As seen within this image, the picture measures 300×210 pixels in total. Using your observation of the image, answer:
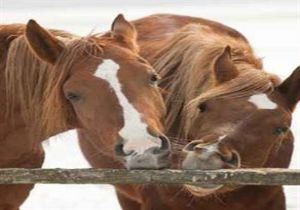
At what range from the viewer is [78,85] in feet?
7.13

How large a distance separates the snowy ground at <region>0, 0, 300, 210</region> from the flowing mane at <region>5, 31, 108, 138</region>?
6.6 inches

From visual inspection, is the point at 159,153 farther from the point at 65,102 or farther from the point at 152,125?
the point at 65,102

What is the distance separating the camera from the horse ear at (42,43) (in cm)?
221

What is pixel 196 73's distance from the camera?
257 cm

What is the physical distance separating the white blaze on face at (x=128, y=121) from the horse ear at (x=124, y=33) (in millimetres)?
182

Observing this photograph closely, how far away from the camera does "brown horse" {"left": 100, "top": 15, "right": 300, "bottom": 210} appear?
2.22 metres

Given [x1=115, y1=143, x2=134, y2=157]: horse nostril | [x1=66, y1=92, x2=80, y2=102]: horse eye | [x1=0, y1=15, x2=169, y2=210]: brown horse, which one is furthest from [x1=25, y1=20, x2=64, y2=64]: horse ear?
[x1=115, y1=143, x2=134, y2=157]: horse nostril

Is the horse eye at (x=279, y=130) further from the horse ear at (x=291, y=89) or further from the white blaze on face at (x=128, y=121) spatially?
the white blaze on face at (x=128, y=121)

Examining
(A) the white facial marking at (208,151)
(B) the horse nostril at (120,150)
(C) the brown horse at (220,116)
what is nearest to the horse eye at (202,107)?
(C) the brown horse at (220,116)

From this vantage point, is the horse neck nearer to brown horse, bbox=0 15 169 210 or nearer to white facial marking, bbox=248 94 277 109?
brown horse, bbox=0 15 169 210

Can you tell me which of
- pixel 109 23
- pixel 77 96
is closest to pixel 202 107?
pixel 77 96

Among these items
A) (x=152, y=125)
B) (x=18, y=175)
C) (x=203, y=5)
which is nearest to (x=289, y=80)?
(x=152, y=125)

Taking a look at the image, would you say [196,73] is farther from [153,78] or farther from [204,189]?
[204,189]

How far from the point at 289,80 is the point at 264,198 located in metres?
0.44
